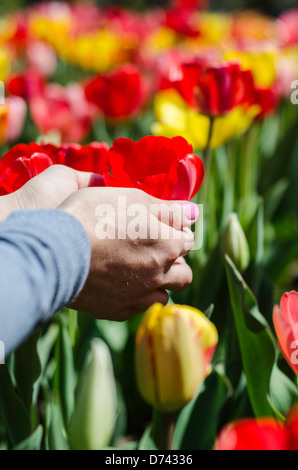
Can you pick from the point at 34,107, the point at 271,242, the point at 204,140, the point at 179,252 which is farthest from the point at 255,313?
the point at 34,107

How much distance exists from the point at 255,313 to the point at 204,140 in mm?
648

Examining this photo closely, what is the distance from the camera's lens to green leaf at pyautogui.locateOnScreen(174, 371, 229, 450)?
2.99 ft

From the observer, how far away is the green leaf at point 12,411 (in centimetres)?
85

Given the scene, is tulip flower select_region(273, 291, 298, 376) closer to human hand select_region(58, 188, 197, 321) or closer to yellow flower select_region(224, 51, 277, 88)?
human hand select_region(58, 188, 197, 321)

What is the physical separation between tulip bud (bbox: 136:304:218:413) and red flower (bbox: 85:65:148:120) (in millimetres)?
1198

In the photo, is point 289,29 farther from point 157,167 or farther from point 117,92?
point 157,167

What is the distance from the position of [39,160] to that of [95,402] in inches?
13.2

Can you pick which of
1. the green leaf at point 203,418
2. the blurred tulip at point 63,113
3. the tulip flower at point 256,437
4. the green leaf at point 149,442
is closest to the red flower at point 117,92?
the blurred tulip at point 63,113

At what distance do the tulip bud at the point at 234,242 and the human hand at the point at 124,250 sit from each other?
12.1 inches

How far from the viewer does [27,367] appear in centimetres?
85

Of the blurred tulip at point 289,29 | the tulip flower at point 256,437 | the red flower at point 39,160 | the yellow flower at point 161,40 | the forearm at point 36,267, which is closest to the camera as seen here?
the tulip flower at point 256,437

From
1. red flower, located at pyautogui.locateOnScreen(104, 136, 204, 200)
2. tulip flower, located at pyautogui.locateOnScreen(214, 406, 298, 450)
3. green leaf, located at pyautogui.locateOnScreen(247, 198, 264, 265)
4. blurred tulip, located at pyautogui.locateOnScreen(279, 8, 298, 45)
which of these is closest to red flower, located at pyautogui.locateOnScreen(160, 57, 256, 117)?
green leaf, located at pyautogui.locateOnScreen(247, 198, 264, 265)

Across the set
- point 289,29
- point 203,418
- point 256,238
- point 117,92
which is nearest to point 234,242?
point 256,238

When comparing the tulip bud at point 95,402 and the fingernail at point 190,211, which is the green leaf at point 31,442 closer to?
the tulip bud at point 95,402
